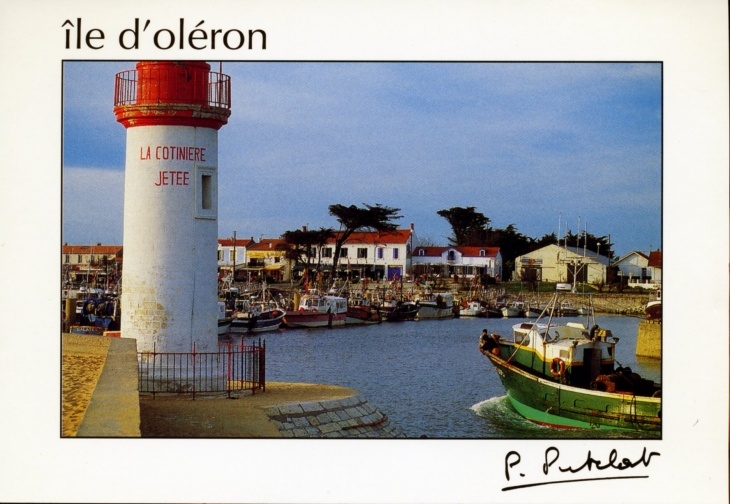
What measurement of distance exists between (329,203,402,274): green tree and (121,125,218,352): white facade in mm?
19114

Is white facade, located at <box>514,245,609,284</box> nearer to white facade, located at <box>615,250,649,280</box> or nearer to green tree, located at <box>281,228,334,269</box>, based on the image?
white facade, located at <box>615,250,649,280</box>

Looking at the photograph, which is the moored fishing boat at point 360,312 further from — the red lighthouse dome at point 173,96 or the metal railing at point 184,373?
the red lighthouse dome at point 173,96

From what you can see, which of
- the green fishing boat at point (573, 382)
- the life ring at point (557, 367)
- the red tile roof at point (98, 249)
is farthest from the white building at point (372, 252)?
the life ring at point (557, 367)

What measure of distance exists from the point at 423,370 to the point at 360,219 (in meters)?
6.72

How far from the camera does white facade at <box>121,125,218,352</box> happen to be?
454 inches

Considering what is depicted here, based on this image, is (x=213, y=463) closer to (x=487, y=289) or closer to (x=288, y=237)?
(x=288, y=237)

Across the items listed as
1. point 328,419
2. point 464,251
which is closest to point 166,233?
point 328,419

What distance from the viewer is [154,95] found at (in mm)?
11195

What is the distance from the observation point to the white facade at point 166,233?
11.5 meters

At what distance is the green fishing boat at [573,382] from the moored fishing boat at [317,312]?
60.2 ft

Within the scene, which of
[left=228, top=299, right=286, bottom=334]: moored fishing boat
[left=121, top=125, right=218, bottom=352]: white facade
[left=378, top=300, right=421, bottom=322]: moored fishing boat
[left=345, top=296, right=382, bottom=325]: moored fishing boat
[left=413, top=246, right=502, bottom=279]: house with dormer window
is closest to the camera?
[left=121, top=125, right=218, bottom=352]: white facade

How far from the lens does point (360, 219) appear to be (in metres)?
31.5

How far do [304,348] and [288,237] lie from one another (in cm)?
468
